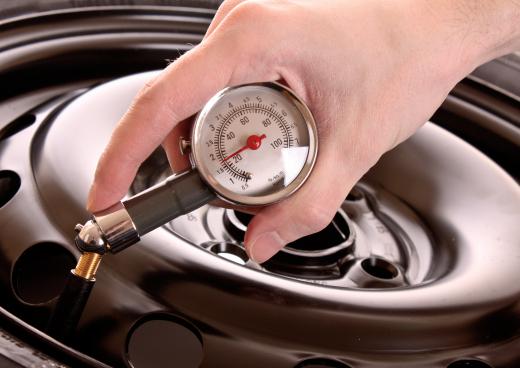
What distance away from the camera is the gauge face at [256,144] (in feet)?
1.96

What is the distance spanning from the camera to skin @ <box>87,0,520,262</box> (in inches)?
21.3

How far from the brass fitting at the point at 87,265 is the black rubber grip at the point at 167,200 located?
0.17 feet

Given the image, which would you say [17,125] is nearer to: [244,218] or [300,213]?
[244,218]

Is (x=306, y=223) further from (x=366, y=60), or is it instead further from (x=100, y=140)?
(x=100, y=140)

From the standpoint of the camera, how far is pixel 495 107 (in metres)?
1.04

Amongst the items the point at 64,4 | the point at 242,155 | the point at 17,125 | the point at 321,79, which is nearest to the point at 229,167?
the point at 242,155

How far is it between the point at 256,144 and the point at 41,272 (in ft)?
1.03

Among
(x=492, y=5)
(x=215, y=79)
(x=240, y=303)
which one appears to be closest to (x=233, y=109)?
(x=215, y=79)

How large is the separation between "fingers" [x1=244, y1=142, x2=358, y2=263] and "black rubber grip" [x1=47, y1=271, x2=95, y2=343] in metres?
0.16

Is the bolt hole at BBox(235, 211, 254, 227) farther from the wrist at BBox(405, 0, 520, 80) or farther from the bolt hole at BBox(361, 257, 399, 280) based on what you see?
the wrist at BBox(405, 0, 520, 80)

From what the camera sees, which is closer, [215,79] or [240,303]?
[215,79]

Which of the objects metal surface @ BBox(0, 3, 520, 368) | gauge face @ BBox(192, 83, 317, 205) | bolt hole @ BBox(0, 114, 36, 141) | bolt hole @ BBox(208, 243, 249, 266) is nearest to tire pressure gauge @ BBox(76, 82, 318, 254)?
gauge face @ BBox(192, 83, 317, 205)

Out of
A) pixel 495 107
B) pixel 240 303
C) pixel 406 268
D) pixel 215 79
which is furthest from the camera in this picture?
pixel 495 107

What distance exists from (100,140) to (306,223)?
0.35 meters
